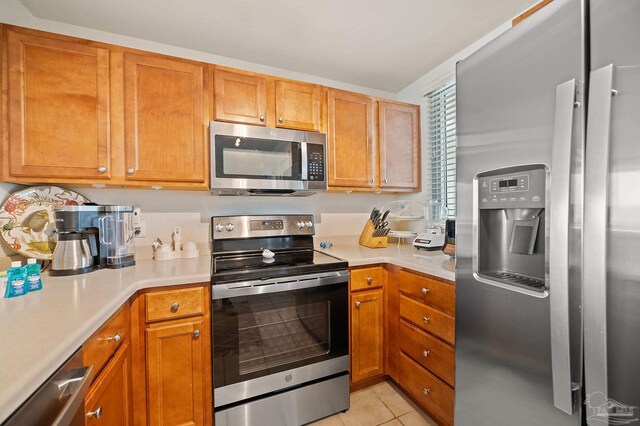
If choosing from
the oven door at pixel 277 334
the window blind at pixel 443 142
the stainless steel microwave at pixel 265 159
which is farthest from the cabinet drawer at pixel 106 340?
the window blind at pixel 443 142

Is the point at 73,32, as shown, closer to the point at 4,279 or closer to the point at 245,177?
the point at 245,177

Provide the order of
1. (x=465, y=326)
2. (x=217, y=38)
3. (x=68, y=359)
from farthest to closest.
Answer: (x=217, y=38), (x=465, y=326), (x=68, y=359)

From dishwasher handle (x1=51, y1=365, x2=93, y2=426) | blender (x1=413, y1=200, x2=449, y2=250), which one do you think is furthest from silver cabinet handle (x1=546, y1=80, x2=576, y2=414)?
dishwasher handle (x1=51, y1=365, x2=93, y2=426)

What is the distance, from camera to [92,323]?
32.0 inches

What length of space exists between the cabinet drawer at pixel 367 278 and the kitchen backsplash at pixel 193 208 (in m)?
0.72

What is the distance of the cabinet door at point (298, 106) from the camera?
187 centimetres

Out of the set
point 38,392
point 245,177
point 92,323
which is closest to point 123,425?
point 92,323

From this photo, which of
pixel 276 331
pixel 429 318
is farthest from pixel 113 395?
pixel 429 318

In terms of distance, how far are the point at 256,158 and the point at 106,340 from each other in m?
1.20

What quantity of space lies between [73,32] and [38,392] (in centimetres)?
215

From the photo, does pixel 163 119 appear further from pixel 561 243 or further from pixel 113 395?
pixel 561 243

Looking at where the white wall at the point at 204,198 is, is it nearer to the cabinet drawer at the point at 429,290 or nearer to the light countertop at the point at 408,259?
the light countertop at the point at 408,259

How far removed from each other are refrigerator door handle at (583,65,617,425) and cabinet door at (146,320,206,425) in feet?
4.99

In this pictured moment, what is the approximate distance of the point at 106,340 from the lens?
0.98 meters
